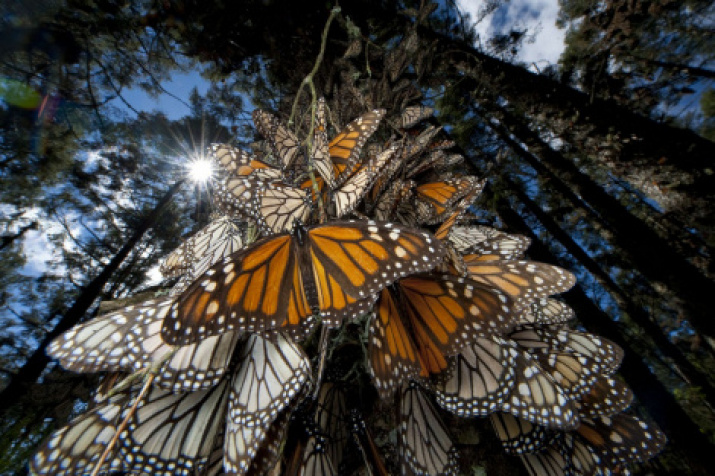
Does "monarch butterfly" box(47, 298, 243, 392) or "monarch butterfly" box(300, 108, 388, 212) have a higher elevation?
"monarch butterfly" box(300, 108, 388, 212)

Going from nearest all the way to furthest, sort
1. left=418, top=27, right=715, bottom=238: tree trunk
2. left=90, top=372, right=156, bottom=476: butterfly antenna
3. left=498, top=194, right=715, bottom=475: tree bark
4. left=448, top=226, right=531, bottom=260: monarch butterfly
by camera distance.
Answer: left=90, top=372, right=156, bottom=476: butterfly antenna < left=448, top=226, right=531, bottom=260: monarch butterfly < left=418, top=27, right=715, bottom=238: tree trunk < left=498, top=194, right=715, bottom=475: tree bark

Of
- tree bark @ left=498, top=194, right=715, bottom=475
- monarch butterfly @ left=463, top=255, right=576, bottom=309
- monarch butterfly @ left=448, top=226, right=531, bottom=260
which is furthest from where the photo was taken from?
tree bark @ left=498, top=194, right=715, bottom=475

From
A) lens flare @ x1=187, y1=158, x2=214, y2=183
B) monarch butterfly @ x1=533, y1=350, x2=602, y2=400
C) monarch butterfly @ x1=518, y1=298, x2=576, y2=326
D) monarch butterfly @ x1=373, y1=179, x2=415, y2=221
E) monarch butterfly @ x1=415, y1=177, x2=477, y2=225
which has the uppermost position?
lens flare @ x1=187, y1=158, x2=214, y2=183

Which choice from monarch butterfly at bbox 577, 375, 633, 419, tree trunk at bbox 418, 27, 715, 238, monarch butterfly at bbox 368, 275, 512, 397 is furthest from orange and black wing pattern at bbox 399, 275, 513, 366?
tree trunk at bbox 418, 27, 715, 238

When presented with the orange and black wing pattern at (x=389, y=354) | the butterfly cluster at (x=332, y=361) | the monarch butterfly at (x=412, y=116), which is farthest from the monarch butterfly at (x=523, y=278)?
the monarch butterfly at (x=412, y=116)

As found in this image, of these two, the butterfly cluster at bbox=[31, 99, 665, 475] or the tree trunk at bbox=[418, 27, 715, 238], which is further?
the tree trunk at bbox=[418, 27, 715, 238]

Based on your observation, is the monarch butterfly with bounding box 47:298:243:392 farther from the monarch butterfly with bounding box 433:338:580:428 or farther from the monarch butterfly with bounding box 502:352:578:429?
the monarch butterfly with bounding box 502:352:578:429

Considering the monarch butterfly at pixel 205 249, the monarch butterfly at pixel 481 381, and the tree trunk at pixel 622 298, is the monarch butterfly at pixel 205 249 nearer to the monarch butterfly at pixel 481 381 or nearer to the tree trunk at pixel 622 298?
the monarch butterfly at pixel 481 381
